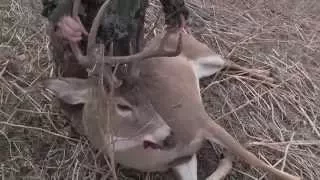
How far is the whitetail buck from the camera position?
3471 millimetres

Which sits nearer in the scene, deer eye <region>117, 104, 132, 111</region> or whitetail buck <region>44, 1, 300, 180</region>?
whitetail buck <region>44, 1, 300, 180</region>

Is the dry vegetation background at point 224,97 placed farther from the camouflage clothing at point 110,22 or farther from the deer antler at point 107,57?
the deer antler at point 107,57

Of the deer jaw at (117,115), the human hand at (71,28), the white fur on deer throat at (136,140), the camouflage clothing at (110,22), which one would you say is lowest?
the white fur on deer throat at (136,140)

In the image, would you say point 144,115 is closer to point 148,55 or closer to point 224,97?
point 148,55

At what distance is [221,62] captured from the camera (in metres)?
4.56

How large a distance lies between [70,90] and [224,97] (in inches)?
45.5

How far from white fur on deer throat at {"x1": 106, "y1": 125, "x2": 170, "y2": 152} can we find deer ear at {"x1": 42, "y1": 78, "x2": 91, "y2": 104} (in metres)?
0.29

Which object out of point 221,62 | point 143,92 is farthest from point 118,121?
point 221,62

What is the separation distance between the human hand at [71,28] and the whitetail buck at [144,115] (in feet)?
0.25

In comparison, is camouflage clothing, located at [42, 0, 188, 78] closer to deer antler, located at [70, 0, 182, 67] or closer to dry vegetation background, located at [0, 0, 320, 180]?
deer antler, located at [70, 0, 182, 67]

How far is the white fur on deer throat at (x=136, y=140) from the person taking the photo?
137 inches

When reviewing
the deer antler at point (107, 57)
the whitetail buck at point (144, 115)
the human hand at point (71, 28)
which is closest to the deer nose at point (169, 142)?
the whitetail buck at point (144, 115)

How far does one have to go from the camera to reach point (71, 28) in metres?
3.38

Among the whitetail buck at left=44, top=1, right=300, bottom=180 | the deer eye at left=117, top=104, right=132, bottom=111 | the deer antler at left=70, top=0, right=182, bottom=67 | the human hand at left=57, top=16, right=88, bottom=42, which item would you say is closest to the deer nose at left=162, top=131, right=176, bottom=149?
the whitetail buck at left=44, top=1, right=300, bottom=180
